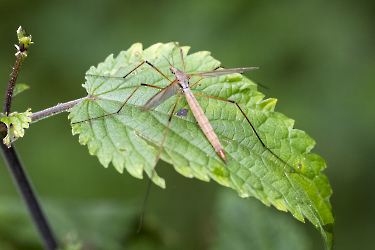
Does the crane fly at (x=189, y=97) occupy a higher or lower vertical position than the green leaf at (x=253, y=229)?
higher

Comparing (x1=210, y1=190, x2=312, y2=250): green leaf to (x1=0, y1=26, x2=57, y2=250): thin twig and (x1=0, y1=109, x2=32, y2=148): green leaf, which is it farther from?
(x1=0, y1=109, x2=32, y2=148): green leaf

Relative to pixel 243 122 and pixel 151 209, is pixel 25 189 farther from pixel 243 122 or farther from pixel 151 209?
pixel 151 209

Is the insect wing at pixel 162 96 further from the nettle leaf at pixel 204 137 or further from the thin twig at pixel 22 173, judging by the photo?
the thin twig at pixel 22 173

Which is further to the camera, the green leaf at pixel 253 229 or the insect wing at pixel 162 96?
the green leaf at pixel 253 229

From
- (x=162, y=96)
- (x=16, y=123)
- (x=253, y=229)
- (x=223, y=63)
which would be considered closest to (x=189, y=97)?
(x=162, y=96)

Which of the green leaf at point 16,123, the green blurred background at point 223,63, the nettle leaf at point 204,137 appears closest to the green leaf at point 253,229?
the green blurred background at point 223,63

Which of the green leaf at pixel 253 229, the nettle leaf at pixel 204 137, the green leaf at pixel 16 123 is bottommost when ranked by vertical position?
the green leaf at pixel 253 229
